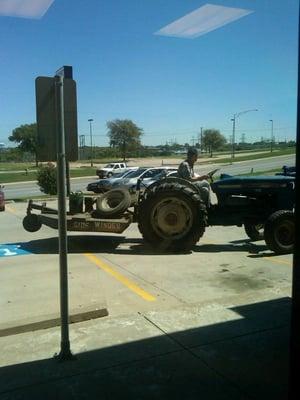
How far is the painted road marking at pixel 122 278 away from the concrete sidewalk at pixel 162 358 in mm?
870

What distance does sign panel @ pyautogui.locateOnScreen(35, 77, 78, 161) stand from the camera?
4289 mm

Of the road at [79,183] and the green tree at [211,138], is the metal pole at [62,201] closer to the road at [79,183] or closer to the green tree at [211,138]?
the road at [79,183]

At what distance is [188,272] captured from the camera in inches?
303

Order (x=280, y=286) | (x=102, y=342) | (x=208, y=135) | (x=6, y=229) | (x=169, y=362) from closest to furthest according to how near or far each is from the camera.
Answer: (x=169, y=362) → (x=102, y=342) → (x=280, y=286) → (x=6, y=229) → (x=208, y=135)

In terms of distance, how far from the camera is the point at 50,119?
14.1 feet

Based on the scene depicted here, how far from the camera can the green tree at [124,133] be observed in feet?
323

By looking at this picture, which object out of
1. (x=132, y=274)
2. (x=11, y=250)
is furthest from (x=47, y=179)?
(x=132, y=274)

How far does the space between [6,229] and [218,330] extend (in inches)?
355

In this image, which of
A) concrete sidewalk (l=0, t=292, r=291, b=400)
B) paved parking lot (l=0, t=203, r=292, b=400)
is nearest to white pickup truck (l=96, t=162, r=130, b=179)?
paved parking lot (l=0, t=203, r=292, b=400)

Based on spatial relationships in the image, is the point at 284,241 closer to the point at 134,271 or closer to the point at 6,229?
the point at 134,271

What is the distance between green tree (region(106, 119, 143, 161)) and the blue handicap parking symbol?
87505 mm

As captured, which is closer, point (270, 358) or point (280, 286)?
point (270, 358)

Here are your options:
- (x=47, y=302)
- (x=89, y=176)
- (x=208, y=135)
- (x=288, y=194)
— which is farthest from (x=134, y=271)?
(x=208, y=135)

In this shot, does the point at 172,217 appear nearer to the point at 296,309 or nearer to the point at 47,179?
the point at 296,309
